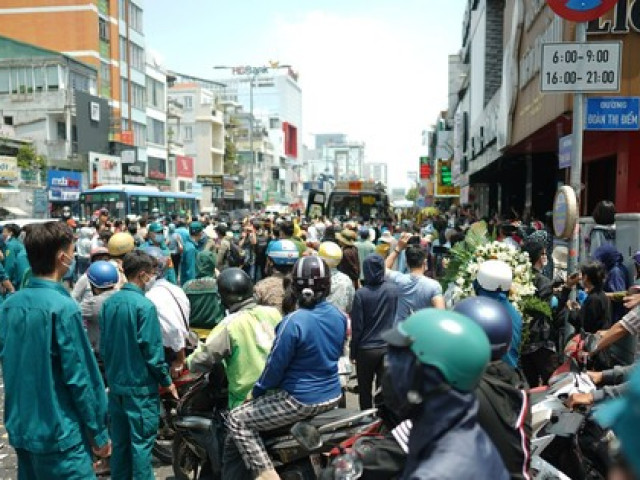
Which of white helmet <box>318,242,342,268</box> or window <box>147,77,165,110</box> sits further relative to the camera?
window <box>147,77,165,110</box>

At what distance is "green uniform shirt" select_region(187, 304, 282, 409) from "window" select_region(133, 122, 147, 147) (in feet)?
173

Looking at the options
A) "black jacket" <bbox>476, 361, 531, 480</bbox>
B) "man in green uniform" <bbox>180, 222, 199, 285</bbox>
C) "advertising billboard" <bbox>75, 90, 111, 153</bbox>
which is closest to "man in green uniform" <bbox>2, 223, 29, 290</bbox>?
"man in green uniform" <bbox>180, 222, 199, 285</bbox>

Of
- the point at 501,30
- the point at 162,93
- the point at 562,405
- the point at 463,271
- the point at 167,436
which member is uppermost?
the point at 162,93

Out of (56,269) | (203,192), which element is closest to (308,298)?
(56,269)

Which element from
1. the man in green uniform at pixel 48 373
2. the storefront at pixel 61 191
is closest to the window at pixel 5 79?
the storefront at pixel 61 191

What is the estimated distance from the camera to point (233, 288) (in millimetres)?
4473

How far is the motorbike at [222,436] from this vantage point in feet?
12.4

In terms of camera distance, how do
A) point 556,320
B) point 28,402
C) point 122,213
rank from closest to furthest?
point 28,402
point 556,320
point 122,213

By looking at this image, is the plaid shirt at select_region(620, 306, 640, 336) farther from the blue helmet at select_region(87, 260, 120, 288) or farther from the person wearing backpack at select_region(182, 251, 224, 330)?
the blue helmet at select_region(87, 260, 120, 288)

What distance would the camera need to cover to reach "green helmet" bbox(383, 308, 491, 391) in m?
1.95

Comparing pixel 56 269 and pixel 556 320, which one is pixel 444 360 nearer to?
pixel 56 269

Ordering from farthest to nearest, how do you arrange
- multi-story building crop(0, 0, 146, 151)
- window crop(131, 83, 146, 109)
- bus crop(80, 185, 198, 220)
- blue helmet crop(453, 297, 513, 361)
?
window crop(131, 83, 146, 109)
multi-story building crop(0, 0, 146, 151)
bus crop(80, 185, 198, 220)
blue helmet crop(453, 297, 513, 361)

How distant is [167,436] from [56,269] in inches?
117

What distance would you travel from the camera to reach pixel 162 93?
60594 millimetres
